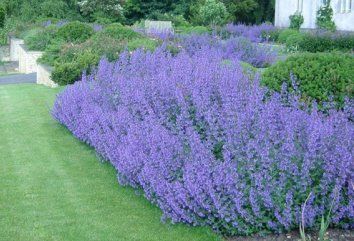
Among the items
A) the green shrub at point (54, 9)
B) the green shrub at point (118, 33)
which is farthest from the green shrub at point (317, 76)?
the green shrub at point (54, 9)

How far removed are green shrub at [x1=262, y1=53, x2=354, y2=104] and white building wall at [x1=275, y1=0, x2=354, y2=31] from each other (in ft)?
63.3

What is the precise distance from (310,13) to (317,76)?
24.8m

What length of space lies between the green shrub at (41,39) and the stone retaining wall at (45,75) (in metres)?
3.93

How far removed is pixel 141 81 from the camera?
803cm

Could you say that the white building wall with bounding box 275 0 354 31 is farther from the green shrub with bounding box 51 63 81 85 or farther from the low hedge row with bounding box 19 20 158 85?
the green shrub with bounding box 51 63 81 85

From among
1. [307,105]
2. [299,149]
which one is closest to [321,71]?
[307,105]

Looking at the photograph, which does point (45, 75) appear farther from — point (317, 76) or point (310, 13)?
point (310, 13)

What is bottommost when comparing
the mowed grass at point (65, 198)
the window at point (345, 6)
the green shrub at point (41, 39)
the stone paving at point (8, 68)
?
the stone paving at point (8, 68)

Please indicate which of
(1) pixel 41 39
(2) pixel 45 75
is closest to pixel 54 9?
(1) pixel 41 39

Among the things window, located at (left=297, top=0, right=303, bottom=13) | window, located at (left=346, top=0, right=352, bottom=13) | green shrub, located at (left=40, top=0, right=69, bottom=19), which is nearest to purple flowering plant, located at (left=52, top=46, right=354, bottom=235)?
window, located at (left=346, top=0, right=352, bottom=13)

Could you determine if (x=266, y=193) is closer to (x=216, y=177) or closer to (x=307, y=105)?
(x=216, y=177)

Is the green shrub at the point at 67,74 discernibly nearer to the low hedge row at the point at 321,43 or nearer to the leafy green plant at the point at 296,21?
the low hedge row at the point at 321,43

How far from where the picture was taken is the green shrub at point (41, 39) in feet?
67.8

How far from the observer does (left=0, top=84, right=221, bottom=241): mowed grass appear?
5383mm
